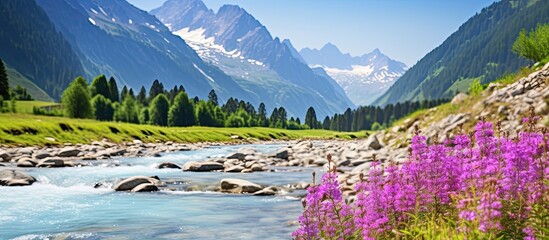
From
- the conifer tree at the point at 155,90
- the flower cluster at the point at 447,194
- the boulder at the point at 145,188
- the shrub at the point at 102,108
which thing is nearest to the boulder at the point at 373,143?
the boulder at the point at 145,188

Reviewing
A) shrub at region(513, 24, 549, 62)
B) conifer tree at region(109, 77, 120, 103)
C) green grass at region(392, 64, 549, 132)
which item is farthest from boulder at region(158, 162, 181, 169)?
conifer tree at region(109, 77, 120, 103)

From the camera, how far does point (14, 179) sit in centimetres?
2617

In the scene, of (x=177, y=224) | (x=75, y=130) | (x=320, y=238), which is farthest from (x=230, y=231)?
(x=75, y=130)

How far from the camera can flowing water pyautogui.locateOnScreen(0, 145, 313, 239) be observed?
14594 millimetres

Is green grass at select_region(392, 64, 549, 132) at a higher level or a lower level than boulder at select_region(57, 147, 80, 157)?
higher

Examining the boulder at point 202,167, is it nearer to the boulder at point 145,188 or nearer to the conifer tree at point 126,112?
the boulder at point 145,188

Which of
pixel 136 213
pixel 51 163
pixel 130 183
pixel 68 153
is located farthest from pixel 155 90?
pixel 136 213

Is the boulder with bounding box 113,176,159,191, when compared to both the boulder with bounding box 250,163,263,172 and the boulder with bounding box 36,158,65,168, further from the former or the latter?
the boulder with bounding box 36,158,65,168

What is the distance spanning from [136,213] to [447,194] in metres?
14.0

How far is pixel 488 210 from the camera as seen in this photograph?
4551 millimetres

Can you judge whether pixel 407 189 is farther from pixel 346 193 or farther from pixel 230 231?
pixel 346 193

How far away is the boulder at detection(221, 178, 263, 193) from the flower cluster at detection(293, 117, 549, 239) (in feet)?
56.7

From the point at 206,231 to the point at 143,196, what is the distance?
9004 millimetres

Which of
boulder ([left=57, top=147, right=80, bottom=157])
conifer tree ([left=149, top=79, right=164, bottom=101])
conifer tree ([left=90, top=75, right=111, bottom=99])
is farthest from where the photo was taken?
conifer tree ([left=149, top=79, right=164, bottom=101])
